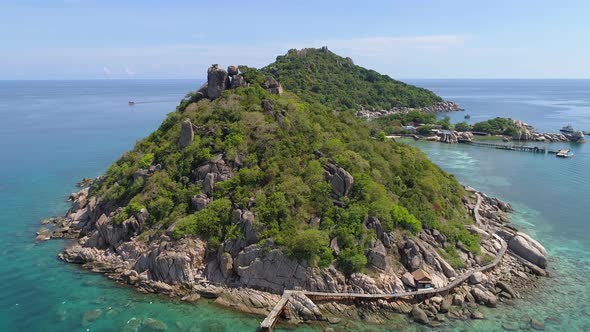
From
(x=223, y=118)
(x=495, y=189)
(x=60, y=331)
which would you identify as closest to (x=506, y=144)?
(x=495, y=189)

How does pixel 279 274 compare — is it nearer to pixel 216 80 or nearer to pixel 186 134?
pixel 186 134

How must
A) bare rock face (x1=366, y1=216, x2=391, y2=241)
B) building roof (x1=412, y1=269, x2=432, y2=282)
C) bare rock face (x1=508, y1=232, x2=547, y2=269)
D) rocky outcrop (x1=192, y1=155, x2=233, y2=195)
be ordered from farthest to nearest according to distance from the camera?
rocky outcrop (x1=192, y1=155, x2=233, y2=195) < bare rock face (x1=508, y1=232, x2=547, y2=269) < bare rock face (x1=366, y1=216, x2=391, y2=241) < building roof (x1=412, y1=269, x2=432, y2=282)

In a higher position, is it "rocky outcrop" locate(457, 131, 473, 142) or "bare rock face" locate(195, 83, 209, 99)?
"bare rock face" locate(195, 83, 209, 99)

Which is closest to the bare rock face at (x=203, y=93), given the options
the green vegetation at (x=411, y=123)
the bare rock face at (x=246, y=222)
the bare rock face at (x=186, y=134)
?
the bare rock face at (x=186, y=134)

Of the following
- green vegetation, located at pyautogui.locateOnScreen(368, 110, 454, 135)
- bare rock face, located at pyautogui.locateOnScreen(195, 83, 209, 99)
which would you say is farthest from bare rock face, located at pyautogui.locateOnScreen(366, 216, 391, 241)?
green vegetation, located at pyautogui.locateOnScreen(368, 110, 454, 135)

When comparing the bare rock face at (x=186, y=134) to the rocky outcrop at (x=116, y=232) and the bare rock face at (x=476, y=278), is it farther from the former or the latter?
the bare rock face at (x=476, y=278)

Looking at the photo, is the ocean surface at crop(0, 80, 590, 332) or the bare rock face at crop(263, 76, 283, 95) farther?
the bare rock face at crop(263, 76, 283, 95)

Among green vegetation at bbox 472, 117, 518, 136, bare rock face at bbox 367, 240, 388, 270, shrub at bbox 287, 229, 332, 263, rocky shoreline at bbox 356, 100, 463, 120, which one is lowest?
bare rock face at bbox 367, 240, 388, 270

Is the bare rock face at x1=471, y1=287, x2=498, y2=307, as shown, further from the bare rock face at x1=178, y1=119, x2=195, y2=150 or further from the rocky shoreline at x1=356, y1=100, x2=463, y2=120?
the rocky shoreline at x1=356, y1=100, x2=463, y2=120

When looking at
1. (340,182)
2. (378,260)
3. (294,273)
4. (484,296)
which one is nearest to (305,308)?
(294,273)
